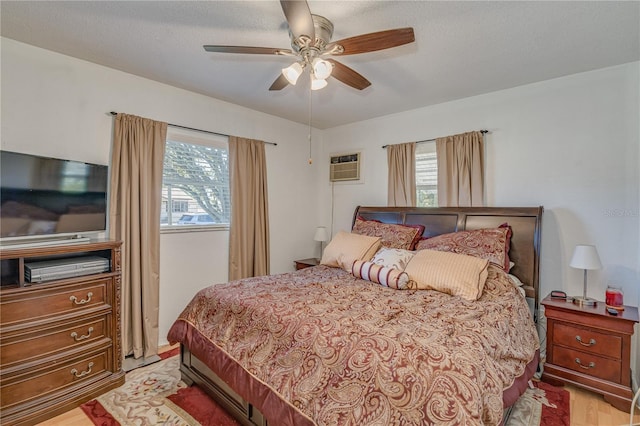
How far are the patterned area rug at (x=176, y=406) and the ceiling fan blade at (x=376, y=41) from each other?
7.79ft

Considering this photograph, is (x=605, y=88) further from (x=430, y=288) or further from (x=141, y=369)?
(x=141, y=369)

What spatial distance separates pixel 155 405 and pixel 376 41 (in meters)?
2.72

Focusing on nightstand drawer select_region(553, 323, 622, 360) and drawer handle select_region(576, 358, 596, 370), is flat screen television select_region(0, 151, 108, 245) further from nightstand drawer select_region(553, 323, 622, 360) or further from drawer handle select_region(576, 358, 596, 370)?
drawer handle select_region(576, 358, 596, 370)

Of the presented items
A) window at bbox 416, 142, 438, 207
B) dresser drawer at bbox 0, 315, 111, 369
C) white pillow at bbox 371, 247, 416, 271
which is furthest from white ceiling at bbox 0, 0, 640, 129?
dresser drawer at bbox 0, 315, 111, 369

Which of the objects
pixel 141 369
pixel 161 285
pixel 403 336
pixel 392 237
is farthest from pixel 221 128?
pixel 403 336

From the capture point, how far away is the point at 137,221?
2715 millimetres

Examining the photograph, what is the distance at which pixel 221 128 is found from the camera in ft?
11.2

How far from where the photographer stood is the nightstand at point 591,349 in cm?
207

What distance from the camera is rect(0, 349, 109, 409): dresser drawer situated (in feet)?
6.09

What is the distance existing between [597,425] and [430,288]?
4.11ft

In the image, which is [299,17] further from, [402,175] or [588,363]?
[588,363]

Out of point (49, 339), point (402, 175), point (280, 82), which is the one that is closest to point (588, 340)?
point (402, 175)

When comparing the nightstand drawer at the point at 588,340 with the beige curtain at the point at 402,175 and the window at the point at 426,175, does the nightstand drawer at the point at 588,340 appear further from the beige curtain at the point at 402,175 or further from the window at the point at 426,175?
the beige curtain at the point at 402,175

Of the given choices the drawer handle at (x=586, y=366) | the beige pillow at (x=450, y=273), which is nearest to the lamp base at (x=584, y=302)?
the drawer handle at (x=586, y=366)
